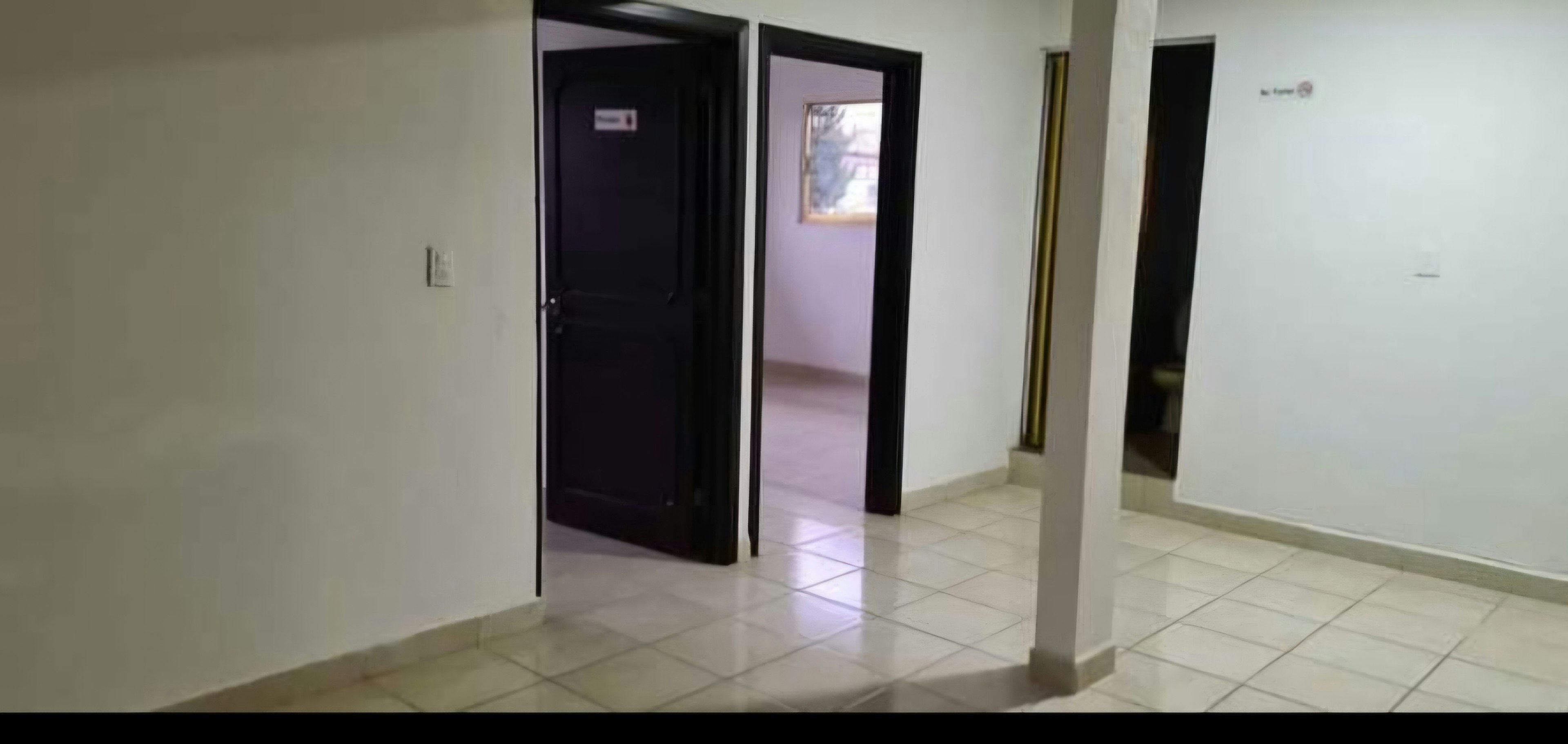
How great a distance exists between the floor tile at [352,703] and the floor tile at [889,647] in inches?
48.4

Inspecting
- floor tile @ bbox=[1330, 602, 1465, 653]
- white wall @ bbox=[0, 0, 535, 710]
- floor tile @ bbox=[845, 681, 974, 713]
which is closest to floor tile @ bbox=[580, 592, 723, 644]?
white wall @ bbox=[0, 0, 535, 710]

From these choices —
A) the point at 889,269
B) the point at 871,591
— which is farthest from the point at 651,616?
the point at 889,269

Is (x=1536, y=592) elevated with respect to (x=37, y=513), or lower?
lower

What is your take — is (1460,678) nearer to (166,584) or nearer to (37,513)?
(166,584)

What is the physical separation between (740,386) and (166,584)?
6.48ft

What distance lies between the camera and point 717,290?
13.1 ft

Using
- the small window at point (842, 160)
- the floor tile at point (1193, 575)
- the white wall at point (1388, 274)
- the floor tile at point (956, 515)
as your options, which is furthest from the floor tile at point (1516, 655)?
the small window at point (842, 160)

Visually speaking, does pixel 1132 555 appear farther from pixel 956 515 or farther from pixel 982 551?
pixel 956 515

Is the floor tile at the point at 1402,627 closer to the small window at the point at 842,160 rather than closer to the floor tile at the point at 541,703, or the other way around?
the floor tile at the point at 541,703

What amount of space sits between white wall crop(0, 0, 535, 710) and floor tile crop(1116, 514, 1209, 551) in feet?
8.52

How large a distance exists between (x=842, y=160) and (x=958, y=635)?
5.07 metres

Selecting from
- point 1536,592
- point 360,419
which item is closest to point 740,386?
point 360,419
